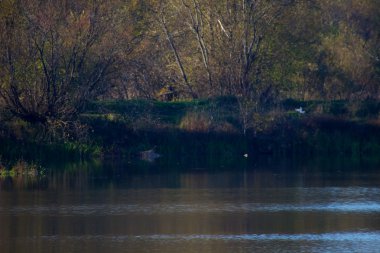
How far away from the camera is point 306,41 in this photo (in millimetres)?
43406

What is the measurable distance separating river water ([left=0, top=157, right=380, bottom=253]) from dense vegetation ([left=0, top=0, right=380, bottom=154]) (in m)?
4.18

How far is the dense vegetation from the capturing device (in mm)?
35219

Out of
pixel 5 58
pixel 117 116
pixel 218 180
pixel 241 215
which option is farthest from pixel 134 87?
pixel 241 215

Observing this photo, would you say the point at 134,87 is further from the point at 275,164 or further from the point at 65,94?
the point at 275,164

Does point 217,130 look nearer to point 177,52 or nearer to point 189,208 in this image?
point 177,52

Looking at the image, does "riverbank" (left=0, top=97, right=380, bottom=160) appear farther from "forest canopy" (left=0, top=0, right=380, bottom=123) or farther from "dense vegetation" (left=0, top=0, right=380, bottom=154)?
"forest canopy" (left=0, top=0, right=380, bottom=123)

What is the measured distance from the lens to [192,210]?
23.2 m

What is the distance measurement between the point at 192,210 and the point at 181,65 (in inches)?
817

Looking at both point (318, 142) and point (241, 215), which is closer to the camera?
point (241, 215)

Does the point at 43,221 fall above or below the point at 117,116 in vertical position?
below

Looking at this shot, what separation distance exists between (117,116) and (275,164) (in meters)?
6.57

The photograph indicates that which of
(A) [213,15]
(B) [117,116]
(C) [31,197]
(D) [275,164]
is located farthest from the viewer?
(A) [213,15]

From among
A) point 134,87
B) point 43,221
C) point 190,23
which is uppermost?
point 190,23

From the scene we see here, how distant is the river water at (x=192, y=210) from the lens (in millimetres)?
19078
